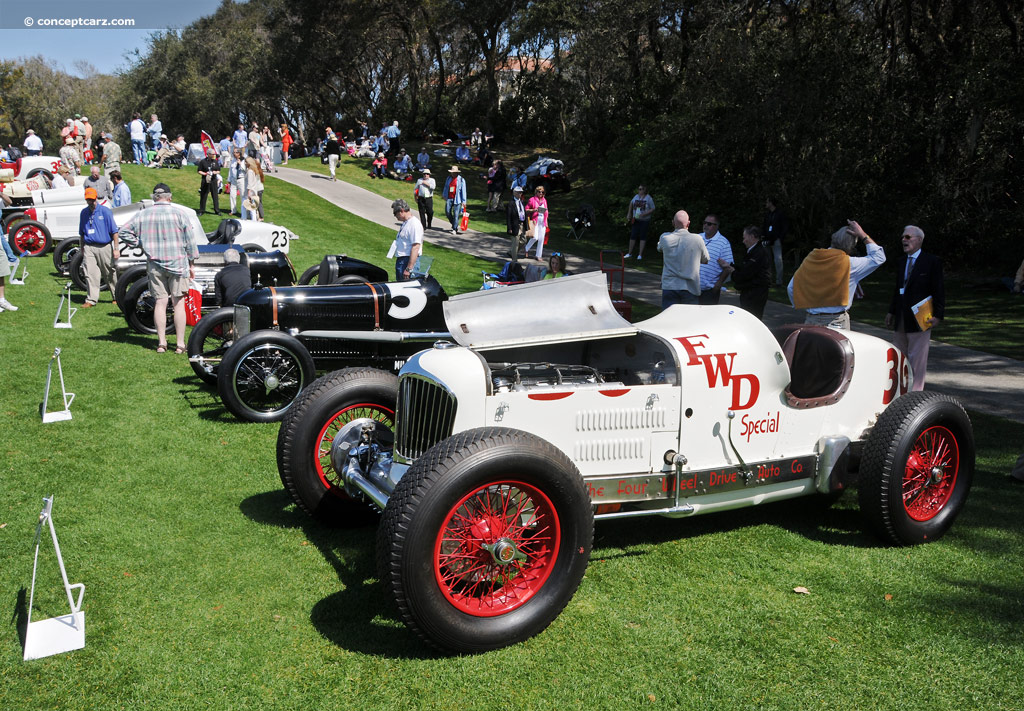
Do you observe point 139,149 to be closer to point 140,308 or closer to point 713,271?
point 140,308

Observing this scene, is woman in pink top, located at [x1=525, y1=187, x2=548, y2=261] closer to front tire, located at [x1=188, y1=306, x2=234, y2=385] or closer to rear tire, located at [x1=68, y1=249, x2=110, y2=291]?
rear tire, located at [x1=68, y1=249, x2=110, y2=291]

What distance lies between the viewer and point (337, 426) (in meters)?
5.45

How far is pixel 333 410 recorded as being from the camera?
17.3 ft

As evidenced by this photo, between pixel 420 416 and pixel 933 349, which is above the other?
pixel 420 416

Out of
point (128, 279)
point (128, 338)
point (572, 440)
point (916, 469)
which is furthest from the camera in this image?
point (128, 279)

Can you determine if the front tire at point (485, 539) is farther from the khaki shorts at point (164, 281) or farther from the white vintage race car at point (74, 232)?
the white vintage race car at point (74, 232)

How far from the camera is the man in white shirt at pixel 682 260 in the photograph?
923 cm

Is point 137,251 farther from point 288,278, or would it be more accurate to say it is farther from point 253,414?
point 253,414

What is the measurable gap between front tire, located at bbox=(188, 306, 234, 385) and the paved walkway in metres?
8.01

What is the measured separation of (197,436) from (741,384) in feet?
16.3

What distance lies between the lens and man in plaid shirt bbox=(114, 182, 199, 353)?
941 cm

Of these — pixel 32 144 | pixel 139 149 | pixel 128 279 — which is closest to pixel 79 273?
pixel 128 279

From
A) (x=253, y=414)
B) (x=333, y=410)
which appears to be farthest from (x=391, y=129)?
(x=333, y=410)

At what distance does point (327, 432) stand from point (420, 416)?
1200 mm
